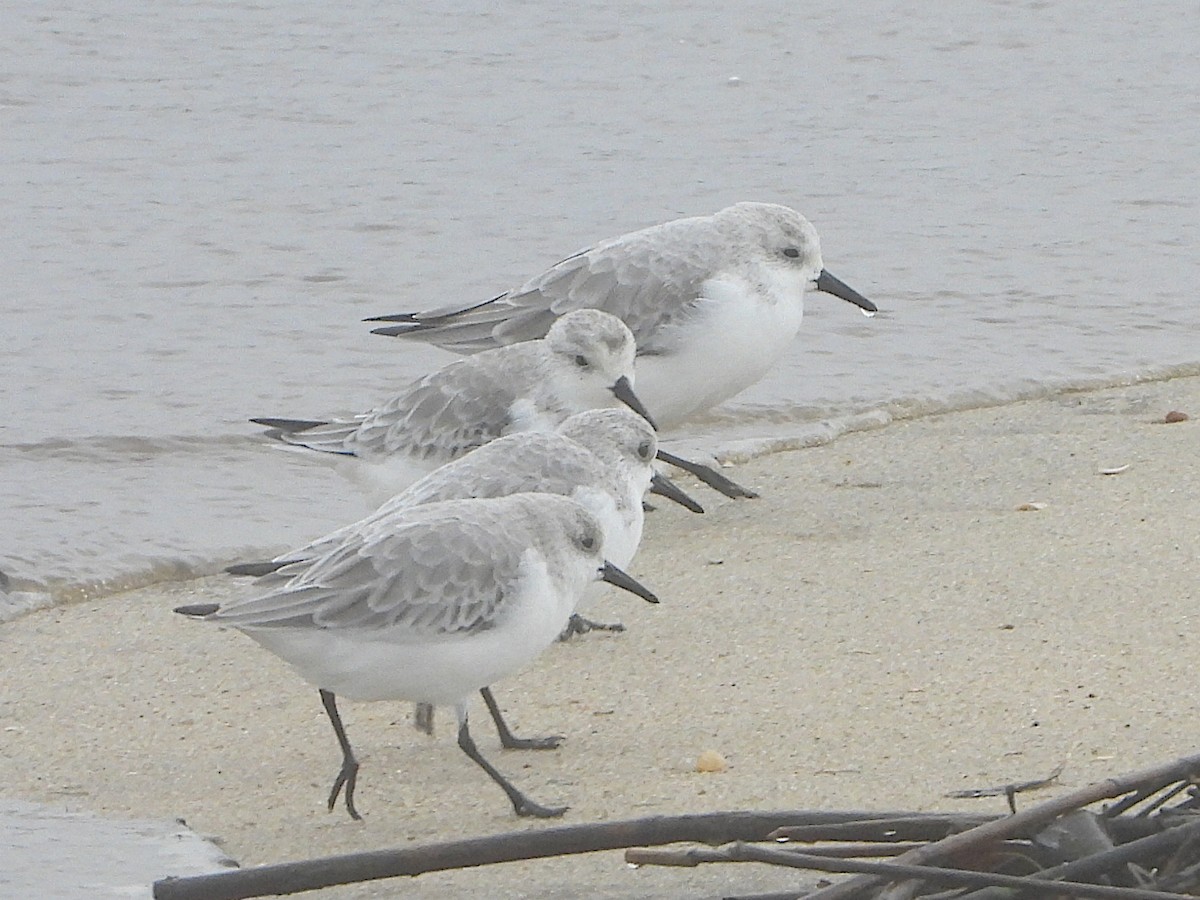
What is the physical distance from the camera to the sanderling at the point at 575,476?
169 inches

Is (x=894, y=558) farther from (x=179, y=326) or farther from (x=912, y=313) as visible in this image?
(x=179, y=326)

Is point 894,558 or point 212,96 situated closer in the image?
point 894,558

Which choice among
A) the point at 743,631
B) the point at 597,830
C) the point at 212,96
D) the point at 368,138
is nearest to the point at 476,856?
the point at 597,830

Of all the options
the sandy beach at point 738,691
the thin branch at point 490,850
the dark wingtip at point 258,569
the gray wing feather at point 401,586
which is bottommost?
the sandy beach at point 738,691

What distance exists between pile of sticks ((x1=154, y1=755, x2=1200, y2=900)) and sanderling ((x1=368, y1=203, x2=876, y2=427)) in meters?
3.16

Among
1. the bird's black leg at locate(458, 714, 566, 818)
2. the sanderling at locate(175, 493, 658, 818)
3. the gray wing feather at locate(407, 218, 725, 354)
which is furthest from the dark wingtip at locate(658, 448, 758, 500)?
the bird's black leg at locate(458, 714, 566, 818)

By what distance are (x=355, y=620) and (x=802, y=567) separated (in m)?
1.67

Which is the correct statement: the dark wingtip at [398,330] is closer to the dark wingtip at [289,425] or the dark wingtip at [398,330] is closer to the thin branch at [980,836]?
the dark wingtip at [289,425]

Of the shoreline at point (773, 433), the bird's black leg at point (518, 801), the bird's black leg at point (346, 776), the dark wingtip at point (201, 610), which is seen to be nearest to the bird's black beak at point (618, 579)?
the bird's black leg at point (518, 801)

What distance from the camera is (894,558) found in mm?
5004

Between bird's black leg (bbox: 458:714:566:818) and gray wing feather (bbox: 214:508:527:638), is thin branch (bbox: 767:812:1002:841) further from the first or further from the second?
gray wing feather (bbox: 214:508:527:638)

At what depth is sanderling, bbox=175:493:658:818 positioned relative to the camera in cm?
363

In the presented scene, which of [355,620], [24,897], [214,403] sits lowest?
[214,403]

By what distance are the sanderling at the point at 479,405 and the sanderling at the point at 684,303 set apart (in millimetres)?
526
